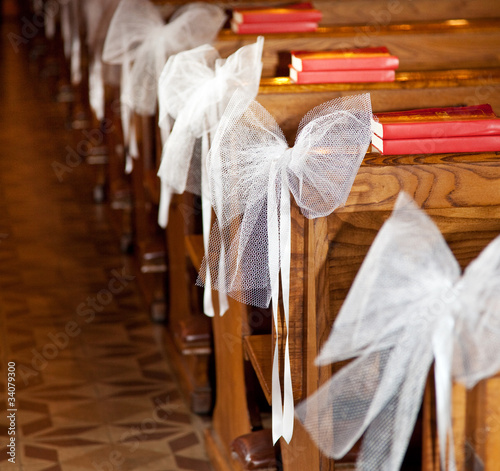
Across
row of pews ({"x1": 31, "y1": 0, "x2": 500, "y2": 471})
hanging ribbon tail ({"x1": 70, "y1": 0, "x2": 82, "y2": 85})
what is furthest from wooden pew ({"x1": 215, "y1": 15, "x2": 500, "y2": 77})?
hanging ribbon tail ({"x1": 70, "y1": 0, "x2": 82, "y2": 85})

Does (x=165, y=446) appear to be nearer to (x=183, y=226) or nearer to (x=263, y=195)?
(x=183, y=226)

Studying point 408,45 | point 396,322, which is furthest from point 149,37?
point 396,322

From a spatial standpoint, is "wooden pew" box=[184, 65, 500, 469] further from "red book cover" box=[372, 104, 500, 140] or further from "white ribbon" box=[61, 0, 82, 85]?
"white ribbon" box=[61, 0, 82, 85]

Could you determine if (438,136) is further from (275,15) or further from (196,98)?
(275,15)

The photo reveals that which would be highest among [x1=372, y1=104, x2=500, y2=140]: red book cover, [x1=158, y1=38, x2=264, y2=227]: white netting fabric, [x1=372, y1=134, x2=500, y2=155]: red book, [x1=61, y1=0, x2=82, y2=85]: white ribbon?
[x1=372, y1=104, x2=500, y2=140]: red book cover

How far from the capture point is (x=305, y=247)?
6.17 feet

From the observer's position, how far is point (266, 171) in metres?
1.88

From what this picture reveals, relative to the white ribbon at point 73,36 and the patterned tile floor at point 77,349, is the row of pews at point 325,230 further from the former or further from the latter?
the white ribbon at point 73,36

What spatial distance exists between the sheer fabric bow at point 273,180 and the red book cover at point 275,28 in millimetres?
1549

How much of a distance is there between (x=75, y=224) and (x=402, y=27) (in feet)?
9.35

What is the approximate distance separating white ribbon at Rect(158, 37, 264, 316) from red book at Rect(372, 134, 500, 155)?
0.75m

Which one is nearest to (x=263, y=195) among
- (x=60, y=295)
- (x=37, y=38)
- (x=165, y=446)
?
(x=165, y=446)

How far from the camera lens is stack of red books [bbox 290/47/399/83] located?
2.68m

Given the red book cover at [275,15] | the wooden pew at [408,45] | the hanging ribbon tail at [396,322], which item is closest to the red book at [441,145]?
the hanging ribbon tail at [396,322]
